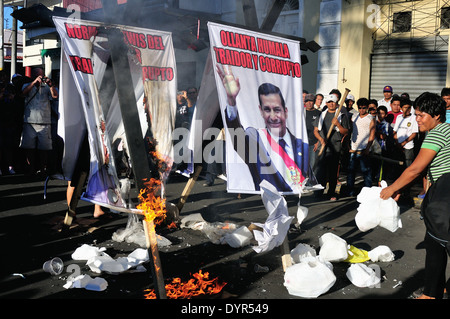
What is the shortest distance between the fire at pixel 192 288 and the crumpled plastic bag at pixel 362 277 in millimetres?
1207

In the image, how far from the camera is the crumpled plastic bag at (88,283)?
3902 millimetres

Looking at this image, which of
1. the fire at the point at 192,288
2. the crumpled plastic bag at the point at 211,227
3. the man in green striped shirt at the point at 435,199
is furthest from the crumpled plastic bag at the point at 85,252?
the man in green striped shirt at the point at 435,199

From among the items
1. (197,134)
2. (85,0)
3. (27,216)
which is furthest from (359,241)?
(85,0)

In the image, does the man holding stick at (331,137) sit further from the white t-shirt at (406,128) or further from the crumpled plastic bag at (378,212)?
the crumpled plastic bag at (378,212)

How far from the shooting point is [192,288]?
3811mm

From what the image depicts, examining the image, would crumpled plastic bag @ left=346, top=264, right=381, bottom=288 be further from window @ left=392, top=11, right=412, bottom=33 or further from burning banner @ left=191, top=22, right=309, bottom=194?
window @ left=392, top=11, right=412, bottom=33

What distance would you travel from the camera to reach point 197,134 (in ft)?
19.2

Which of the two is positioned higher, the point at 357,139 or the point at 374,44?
the point at 374,44

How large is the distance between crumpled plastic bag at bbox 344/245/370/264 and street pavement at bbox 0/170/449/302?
90mm

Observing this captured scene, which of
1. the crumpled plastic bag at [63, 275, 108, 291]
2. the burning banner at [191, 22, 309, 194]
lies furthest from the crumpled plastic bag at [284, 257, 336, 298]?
the crumpled plastic bag at [63, 275, 108, 291]

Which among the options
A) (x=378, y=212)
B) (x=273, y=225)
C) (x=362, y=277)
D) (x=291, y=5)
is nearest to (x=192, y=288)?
(x=273, y=225)

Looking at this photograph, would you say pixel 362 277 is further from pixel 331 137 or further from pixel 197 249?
pixel 331 137

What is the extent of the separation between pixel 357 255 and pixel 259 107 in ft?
6.31
